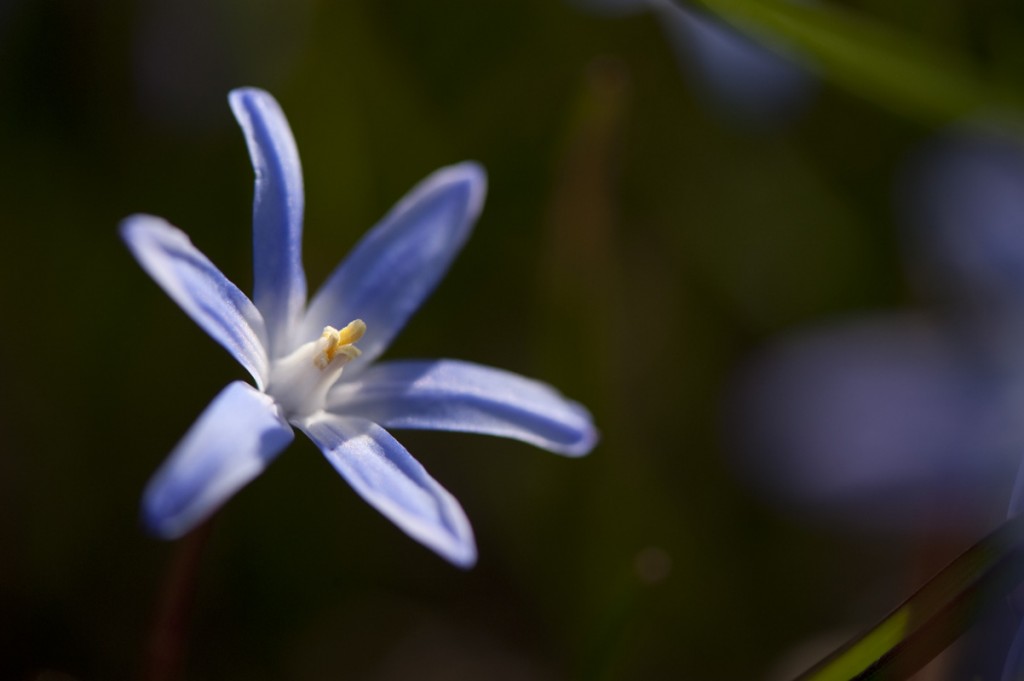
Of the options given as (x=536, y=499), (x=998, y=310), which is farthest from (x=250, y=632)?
(x=998, y=310)

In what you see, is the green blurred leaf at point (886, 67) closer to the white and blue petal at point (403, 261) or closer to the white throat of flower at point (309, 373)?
the white and blue petal at point (403, 261)

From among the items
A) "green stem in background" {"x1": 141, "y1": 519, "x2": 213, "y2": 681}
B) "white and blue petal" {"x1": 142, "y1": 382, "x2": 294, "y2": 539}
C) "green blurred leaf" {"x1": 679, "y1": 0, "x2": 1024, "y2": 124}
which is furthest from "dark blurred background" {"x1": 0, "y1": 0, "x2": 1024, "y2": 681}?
"white and blue petal" {"x1": 142, "y1": 382, "x2": 294, "y2": 539}

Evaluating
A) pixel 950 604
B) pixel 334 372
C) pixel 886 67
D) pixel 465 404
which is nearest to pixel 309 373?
pixel 334 372

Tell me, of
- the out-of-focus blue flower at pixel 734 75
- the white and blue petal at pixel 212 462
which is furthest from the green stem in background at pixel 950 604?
the out-of-focus blue flower at pixel 734 75

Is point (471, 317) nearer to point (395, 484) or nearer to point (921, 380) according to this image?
point (921, 380)

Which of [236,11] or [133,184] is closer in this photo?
[133,184]

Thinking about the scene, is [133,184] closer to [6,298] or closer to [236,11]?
[6,298]

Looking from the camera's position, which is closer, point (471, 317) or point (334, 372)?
point (334, 372)

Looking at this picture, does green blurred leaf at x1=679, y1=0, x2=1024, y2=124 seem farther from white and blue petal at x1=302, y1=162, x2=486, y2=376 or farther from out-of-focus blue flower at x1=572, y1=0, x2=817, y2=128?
white and blue petal at x1=302, y1=162, x2=486, y2=376

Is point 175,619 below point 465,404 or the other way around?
below
